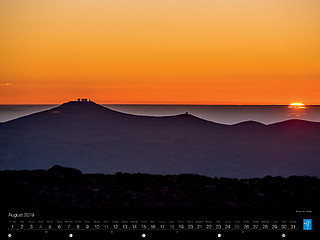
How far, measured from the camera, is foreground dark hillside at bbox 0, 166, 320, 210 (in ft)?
27.7

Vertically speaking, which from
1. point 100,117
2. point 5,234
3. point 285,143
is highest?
point 100,117

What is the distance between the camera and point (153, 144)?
71.8 meters

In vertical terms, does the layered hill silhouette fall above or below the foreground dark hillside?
above

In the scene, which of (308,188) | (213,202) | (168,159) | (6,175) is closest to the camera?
(213,202)

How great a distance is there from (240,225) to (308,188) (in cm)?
439

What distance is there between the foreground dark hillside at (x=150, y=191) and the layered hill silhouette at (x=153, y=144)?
3780 cm

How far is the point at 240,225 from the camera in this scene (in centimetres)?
592

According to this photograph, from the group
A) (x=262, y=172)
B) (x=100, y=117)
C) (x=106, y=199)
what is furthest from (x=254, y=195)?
(x=100, y=117)

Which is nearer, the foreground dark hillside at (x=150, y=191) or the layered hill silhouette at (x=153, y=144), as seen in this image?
the foreground dark hillside at (x=150, y=191)

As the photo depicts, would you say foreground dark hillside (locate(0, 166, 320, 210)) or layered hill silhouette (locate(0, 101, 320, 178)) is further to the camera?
layered hill silhouette (locate(0, 101, 320, 178))

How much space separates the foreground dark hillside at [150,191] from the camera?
8.45 metres

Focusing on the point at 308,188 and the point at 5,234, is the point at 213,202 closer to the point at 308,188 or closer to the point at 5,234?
the point at 308,188

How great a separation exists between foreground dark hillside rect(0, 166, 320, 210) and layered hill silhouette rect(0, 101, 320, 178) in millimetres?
37798

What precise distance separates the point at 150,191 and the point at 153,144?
62646 millimetres
